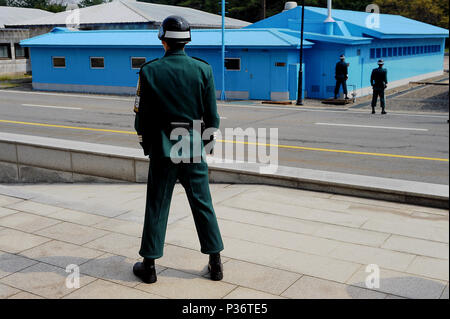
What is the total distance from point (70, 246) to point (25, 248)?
442mm

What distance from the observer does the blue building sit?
23.9 m

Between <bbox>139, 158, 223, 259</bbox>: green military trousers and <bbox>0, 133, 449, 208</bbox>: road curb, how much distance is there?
124 inches

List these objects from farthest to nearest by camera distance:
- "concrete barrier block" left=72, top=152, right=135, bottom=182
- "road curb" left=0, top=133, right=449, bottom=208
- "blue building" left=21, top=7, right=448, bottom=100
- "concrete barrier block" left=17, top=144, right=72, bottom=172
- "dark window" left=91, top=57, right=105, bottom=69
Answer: "dark window" left=91, top=57, right=105, bottom=69
"blue building" left=21, top=7, right=448, bottom=100
"concrete barrier block" left=17, top=144, right=72, bottom=172
"concrete barrier block" left=72, top=152, right=135, bottom=182
"road curb" left=0, top=133, right=449, bottom=208

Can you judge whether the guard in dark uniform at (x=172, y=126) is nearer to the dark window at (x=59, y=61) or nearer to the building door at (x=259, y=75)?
the building door at (x=259, y=75)

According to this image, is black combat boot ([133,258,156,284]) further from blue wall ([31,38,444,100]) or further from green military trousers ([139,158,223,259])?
blue wall ([31,38,444,100])

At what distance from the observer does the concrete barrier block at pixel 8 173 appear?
10.2 m

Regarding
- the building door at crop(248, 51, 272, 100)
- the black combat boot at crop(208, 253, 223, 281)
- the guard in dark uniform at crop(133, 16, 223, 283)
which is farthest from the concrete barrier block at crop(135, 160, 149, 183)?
the building door at crop(248, 51, 272, 100)

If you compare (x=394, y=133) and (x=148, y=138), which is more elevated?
(x=148, y=138)

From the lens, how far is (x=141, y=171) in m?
8.42

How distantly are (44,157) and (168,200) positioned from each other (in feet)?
19.6

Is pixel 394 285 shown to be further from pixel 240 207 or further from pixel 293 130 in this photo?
pixel 293 130

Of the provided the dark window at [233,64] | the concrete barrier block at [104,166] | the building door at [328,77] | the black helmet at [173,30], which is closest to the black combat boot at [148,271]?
the black helmet at [173,30]
